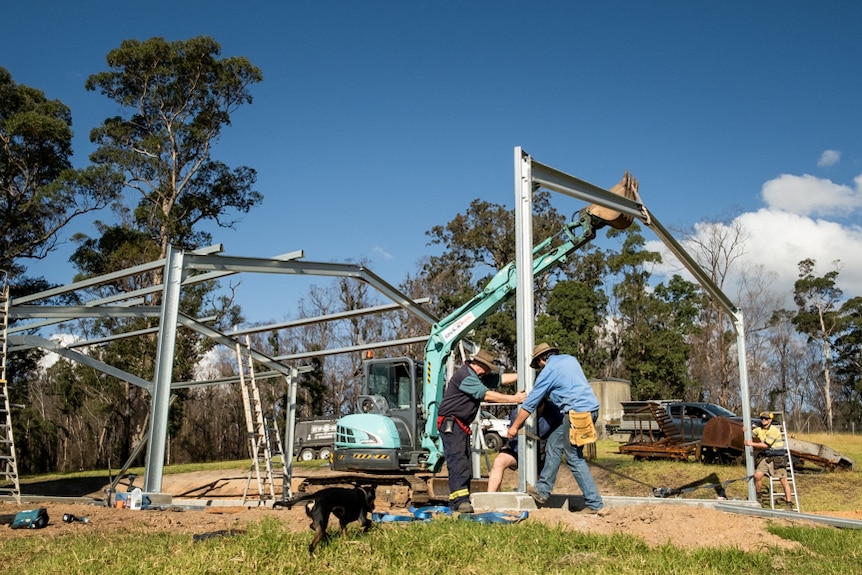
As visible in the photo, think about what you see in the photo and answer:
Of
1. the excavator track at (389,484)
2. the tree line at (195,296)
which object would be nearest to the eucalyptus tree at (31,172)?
the tree line at (195,296)

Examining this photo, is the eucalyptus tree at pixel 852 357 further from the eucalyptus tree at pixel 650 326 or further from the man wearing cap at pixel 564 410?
the man wearing cap at pixel 564 410

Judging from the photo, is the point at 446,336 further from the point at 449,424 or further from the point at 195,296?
the point at 195,296

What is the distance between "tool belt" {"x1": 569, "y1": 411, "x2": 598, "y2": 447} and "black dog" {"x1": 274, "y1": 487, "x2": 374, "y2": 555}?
234 cm

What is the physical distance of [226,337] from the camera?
14.0 metres

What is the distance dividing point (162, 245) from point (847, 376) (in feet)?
167

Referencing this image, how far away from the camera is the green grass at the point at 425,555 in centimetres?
457

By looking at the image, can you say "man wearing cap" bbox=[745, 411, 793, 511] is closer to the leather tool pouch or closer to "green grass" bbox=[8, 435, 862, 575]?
"green grass" bbox=[8, 435, 862, 575]

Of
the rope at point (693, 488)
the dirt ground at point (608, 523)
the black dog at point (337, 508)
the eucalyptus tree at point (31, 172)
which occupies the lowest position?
the rope at point (693, 488)

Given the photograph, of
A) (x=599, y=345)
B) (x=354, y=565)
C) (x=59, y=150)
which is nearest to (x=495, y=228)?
(x=599, y=345)

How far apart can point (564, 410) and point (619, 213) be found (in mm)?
4216

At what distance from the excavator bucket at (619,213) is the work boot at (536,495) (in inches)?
169

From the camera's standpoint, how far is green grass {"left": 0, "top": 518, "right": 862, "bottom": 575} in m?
4.57

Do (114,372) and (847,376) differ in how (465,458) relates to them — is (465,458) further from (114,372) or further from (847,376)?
(847,376)

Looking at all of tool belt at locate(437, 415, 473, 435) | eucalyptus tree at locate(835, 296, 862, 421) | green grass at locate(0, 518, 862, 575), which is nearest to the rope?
tool belt at locate(437, 415, 473, 435)
